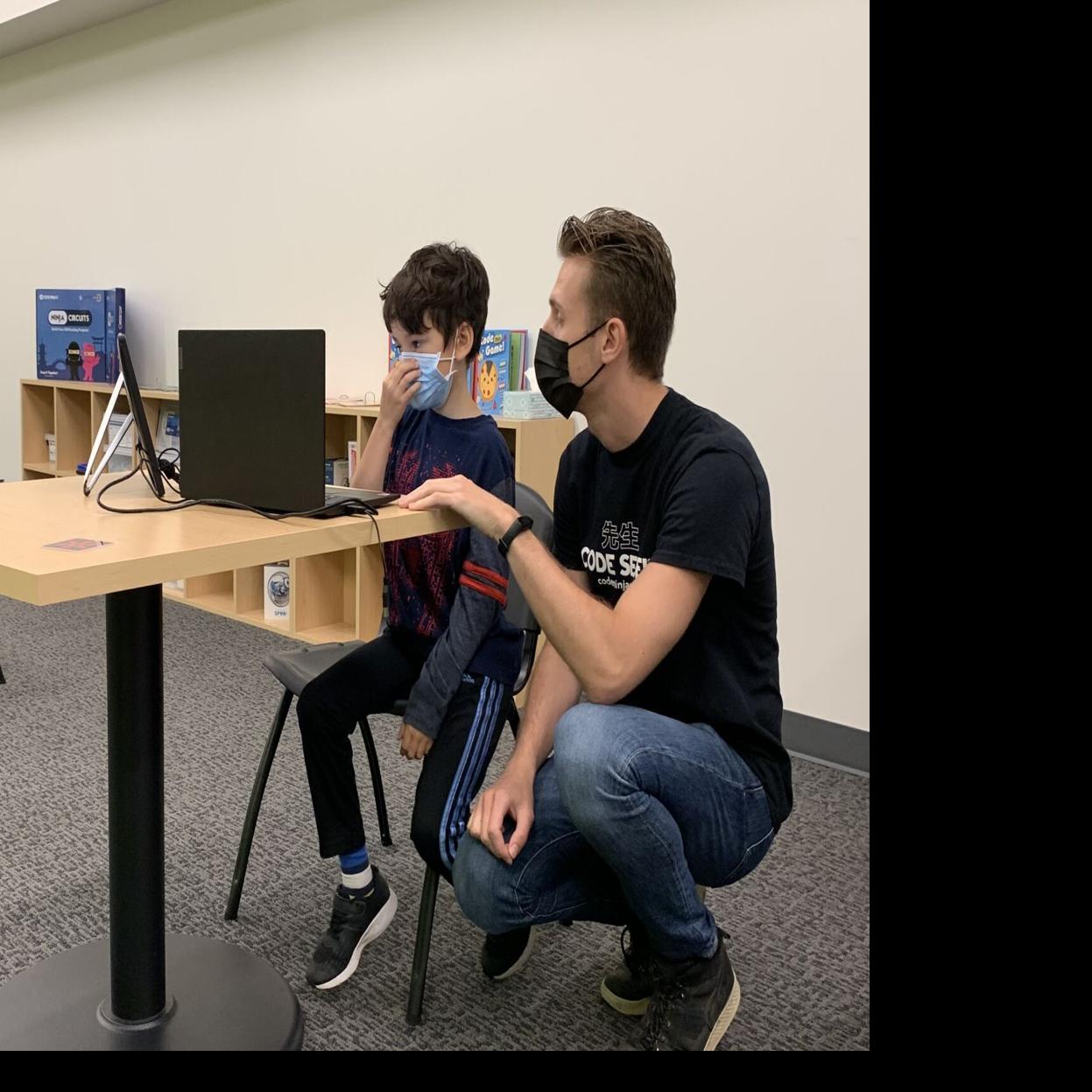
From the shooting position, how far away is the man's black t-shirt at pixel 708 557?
1396 mm

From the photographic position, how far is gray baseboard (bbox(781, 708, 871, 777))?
2867mm

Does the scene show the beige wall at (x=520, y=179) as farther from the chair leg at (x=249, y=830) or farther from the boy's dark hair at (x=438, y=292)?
the chair leg at (x=249, y=830)

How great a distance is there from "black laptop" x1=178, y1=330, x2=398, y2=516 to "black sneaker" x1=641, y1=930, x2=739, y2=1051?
2.53ft

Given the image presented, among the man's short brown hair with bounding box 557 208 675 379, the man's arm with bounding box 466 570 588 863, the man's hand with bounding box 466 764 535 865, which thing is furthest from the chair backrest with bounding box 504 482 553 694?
the man's short brown hair with bounding box 557 208 675 379

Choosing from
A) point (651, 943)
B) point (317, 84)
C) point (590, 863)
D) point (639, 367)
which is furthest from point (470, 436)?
point (317, 84)

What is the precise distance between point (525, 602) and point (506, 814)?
1.66 feet

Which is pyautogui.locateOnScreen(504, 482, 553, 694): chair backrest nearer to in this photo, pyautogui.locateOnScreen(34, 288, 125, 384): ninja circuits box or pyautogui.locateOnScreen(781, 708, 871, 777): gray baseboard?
pyautogui.locateOnScreen(781, 708, 871, 777): gray baseboard

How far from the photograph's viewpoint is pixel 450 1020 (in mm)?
1681

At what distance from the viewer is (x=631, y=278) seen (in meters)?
1.51

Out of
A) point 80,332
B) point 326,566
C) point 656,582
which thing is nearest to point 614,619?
point 656,582

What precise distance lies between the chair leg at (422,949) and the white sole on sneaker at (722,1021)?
446mm

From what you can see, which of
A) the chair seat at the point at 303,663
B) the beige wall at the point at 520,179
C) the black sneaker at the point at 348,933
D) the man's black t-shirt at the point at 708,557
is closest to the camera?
the man's black t-shirt at the point at 708,557

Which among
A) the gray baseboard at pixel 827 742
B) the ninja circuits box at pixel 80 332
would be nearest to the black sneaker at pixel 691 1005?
the gray baseboard at pixel 827 742
